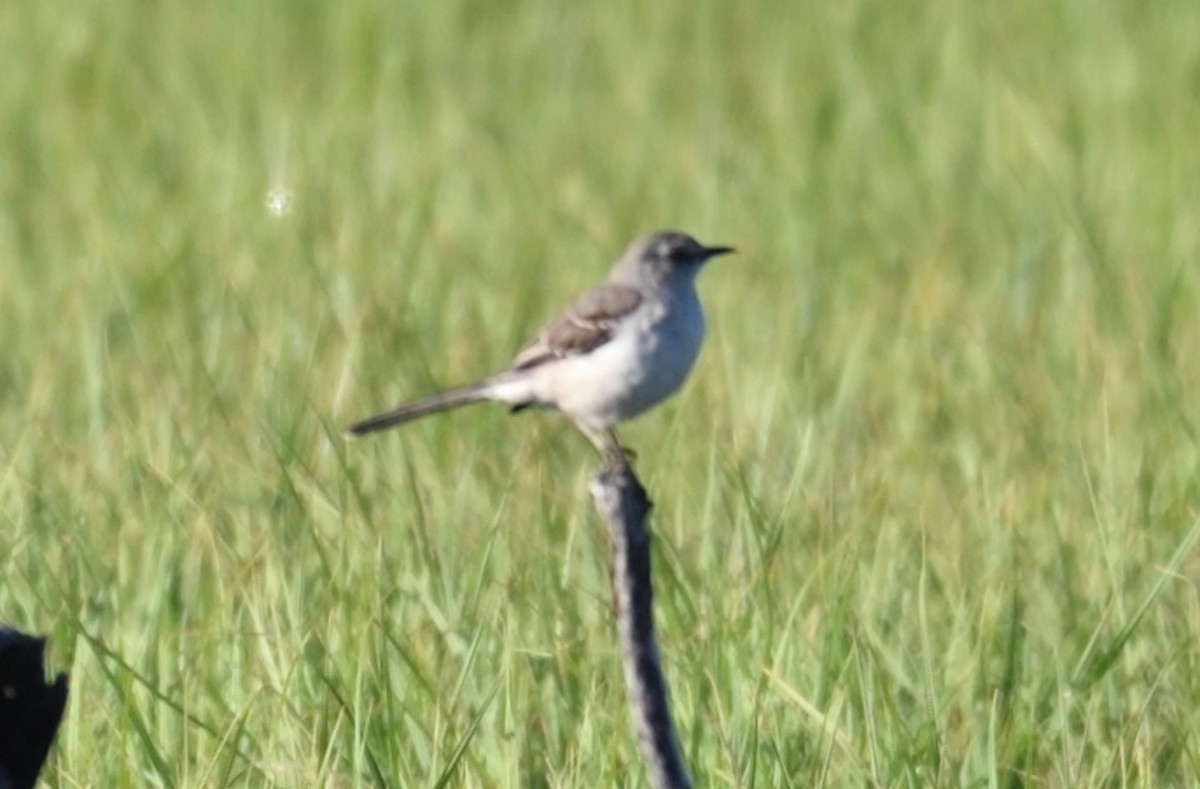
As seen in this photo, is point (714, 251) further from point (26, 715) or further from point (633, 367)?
point (26, 715)

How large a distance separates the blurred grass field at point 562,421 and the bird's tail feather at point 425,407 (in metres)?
0.06

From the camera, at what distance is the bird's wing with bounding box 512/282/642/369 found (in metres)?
5.95

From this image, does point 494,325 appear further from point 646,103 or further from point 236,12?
point 236,12

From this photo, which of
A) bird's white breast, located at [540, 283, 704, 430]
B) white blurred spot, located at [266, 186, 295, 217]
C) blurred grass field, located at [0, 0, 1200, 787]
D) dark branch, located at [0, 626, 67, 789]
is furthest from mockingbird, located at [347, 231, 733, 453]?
dark branch, located at [0, 626, 67, 789]

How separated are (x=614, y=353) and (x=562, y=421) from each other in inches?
31.4

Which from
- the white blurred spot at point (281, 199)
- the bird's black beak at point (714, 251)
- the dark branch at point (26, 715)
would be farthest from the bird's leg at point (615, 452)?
the dark branch at point (26, 715)

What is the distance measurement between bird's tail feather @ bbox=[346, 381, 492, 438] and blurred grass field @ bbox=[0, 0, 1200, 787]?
55 millimetres

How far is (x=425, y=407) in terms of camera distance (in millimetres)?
5875

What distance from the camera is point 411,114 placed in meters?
9.86

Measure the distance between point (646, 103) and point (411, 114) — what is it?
0.87m

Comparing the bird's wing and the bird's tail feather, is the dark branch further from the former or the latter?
the bird's wing

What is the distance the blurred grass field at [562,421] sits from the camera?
437cm

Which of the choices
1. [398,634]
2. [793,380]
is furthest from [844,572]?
[793,380]

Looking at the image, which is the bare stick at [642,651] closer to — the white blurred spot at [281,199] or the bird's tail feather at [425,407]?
the bird's tail feather at [425,407]
